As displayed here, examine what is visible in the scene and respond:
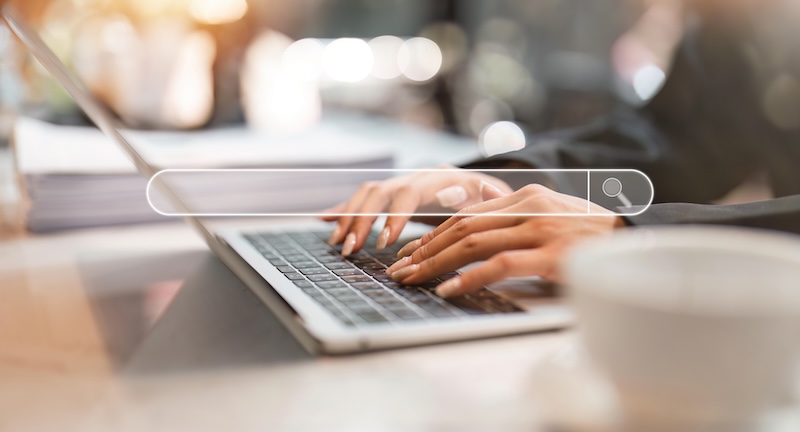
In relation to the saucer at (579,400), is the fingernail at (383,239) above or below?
above

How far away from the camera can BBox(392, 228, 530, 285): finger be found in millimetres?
457

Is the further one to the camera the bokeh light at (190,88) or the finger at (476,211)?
the bokeh light at (190,88)

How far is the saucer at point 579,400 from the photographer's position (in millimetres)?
281

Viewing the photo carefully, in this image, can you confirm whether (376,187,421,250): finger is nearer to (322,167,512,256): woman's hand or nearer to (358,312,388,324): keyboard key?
(322,167,512,256): woman's hand

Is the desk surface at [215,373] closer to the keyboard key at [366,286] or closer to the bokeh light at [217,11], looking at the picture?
the keyboard key at [366,286]

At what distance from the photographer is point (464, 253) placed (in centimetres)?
46

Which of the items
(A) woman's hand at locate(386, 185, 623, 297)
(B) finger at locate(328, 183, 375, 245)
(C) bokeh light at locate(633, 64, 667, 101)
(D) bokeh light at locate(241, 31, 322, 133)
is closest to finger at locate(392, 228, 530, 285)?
(A) woman's hand at locate(386, 185, 623, 297)

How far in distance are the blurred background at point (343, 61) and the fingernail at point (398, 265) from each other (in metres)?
0.63

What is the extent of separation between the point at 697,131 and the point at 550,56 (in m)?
1.42

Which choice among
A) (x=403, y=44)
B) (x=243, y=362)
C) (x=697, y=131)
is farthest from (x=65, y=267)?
(x=403, y=44)

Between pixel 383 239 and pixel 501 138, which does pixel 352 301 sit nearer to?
pixel 383 239

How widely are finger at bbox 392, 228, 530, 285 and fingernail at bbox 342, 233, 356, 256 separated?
79 millimetres

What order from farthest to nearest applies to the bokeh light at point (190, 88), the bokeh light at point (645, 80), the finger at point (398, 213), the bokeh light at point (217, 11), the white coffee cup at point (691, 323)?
the bokeh light at point (645, 80) < the bokeh light at point (217, 11) < the bokeh light at point (190, 88) < the finger at point (398, 213) < the white coffee cup at point (691, 323)

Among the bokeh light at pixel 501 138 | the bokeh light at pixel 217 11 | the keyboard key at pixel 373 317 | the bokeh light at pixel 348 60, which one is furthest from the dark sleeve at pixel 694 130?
the bokeh light at pixel 348 60
